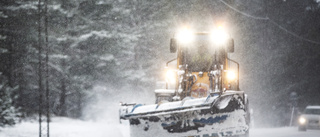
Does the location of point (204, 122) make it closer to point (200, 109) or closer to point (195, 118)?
point (195, 118)

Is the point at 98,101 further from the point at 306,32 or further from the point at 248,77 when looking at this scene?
the point at 306,32

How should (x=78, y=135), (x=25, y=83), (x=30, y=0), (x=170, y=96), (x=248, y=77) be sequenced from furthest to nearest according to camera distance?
(x=248, y=77), (x=25, y=83), (x=30, y=0), (x=78, y=135), (x=170, y=96)

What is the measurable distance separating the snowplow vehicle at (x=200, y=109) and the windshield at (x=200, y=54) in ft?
0.72

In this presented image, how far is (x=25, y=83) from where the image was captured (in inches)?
906

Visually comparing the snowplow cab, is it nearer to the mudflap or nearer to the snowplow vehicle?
the snowplow vehicle

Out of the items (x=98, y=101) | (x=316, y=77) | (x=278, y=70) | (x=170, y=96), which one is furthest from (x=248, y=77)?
(x=170, y=96)

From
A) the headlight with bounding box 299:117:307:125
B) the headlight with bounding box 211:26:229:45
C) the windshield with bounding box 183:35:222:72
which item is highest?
the headlight with bounding box 211:26:229:45

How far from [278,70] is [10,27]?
954 inches

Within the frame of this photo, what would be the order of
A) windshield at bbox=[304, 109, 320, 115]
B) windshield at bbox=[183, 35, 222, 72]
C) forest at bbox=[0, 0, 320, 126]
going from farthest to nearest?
forest at bbox=[0, 0, 320, 126]
windshield at bbox=[304, 109, 320, 115]
windshield at bbox=[183, 35, 222, 72]

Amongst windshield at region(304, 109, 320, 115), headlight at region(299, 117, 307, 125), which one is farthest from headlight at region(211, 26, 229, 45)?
windshield at region(304, 109, 320, 115)

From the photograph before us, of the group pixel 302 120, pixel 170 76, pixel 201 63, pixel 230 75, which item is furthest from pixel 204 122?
pixel 302 120

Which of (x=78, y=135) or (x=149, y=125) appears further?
(x=78, y=135)

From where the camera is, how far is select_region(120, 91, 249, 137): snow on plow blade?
822 cm

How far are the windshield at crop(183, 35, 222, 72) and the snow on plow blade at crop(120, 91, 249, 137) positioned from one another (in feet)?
6.88
